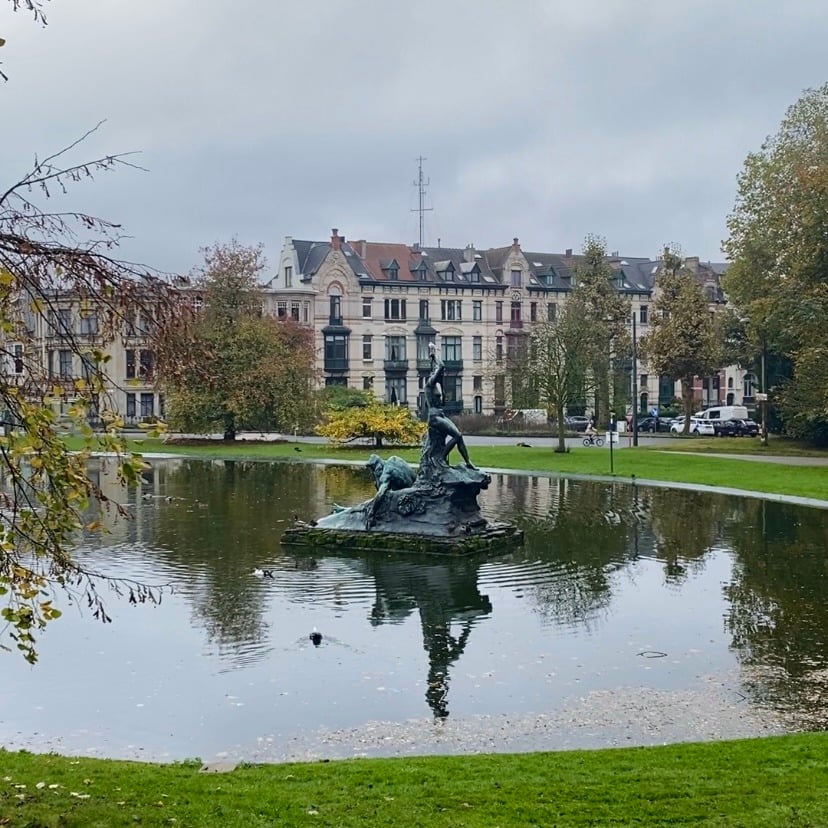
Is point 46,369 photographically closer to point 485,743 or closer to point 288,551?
point 485,743

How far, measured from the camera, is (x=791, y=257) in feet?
152

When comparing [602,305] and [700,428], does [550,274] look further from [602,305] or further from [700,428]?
[700,428]

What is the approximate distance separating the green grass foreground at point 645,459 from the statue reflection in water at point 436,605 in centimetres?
1505

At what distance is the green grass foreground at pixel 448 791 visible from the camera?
7.52 m

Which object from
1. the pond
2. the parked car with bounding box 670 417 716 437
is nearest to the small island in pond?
the pond

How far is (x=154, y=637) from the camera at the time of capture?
1470cm

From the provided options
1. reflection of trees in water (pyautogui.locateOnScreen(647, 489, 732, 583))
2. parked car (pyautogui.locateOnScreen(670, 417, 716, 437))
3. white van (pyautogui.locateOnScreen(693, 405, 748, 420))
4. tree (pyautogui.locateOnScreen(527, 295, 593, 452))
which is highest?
tree (pyautogui.locateOnScreen(527, 295, 593, 452))

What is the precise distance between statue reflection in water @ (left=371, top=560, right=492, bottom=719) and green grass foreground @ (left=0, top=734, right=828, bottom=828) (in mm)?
2565

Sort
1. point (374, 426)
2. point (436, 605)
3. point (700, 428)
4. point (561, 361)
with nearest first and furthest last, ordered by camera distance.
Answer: point (436, 605)
point (561, 361)
point (374, 426)
point (700, 428)

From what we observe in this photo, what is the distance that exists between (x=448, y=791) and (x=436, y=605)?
845 cm

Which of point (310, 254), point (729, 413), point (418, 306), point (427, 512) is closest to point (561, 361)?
point (729, 413)

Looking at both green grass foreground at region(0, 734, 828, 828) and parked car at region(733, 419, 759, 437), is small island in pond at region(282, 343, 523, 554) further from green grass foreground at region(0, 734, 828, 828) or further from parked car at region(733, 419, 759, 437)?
parked car at region(733, 419, 759, 437)

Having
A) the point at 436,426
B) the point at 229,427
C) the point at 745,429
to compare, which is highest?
the point at 436,426

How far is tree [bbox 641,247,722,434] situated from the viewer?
214 ft
